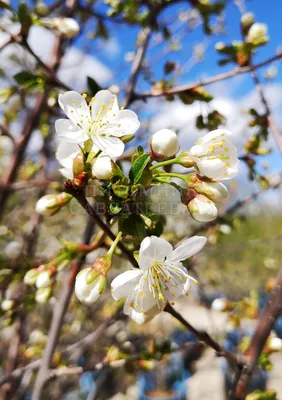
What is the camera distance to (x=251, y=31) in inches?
55.2

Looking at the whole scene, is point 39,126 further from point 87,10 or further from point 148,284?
point 148,284

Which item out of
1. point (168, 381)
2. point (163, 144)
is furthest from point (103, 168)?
point (168, 381)

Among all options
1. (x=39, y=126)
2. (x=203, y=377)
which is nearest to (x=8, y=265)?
(x=39, y=126)

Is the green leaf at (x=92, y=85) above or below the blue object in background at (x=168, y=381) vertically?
above

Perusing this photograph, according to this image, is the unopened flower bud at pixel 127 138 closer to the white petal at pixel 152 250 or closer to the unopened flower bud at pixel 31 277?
the white petal at pixel 152 250

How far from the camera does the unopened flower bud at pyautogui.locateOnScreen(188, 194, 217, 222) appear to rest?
0.76 metres

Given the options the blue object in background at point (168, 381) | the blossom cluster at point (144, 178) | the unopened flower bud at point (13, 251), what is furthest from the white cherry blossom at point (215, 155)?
the blue object in background at point (168, 381)

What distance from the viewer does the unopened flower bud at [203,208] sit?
0.76 meters

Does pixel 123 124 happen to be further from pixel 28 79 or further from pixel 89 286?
pixel 28 79

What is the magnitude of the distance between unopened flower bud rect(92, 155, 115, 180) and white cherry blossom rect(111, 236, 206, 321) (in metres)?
0.15

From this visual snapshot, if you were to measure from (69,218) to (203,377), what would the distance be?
2836mm

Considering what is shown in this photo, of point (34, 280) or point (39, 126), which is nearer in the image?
point (34, 280)

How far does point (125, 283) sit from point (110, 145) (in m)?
0.30

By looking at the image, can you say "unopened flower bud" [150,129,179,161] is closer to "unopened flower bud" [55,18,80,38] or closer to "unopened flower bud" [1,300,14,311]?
"unopened flower bud" [1,300,14,311]
